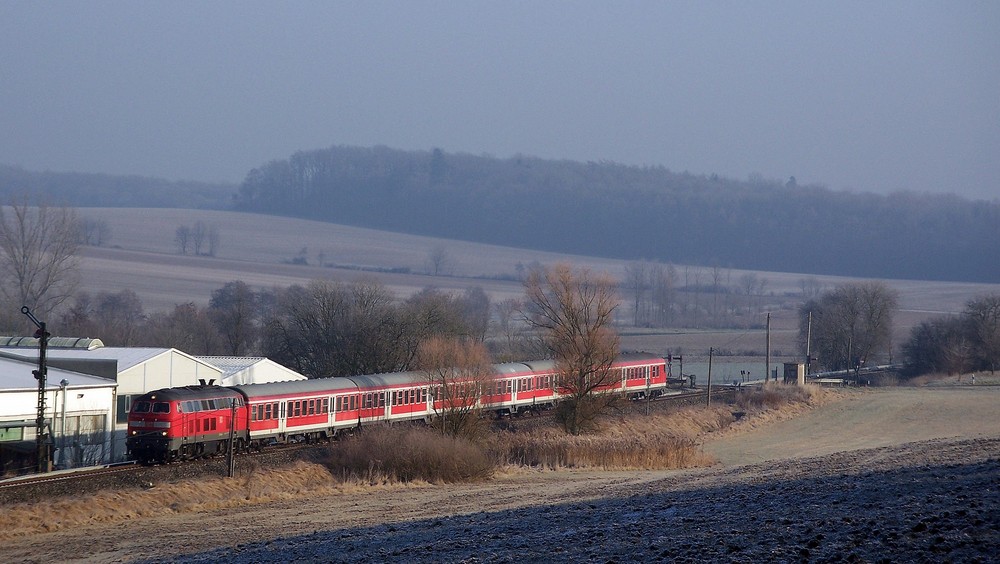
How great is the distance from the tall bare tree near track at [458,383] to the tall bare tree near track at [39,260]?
6128cm

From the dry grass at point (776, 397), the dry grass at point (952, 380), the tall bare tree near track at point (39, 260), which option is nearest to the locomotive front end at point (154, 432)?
the dry grass at point (776, 397)

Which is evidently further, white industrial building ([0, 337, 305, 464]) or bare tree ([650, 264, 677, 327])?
bare tree ([650, 264, 677, 327])

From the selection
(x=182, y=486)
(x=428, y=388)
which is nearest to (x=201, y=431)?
(x=182, y=486)

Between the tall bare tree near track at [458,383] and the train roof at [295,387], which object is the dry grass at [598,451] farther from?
the train roof at [295,387]

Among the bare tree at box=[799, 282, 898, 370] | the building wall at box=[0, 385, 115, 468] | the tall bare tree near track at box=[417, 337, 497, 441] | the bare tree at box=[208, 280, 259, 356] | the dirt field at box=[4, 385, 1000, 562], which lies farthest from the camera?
the bare tree at box=[799, 282, 898, 370]

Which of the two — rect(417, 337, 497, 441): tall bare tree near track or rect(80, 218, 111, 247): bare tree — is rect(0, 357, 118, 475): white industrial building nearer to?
rect(417, 337, 497, 441): tall bare tree near track

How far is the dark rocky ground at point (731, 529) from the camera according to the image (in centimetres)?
1355

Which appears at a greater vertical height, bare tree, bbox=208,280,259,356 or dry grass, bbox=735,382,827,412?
bare tree, bbox=208,280,259,356

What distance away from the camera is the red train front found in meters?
36.6

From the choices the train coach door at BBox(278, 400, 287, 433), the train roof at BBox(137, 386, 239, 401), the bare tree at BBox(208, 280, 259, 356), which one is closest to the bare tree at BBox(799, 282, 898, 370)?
the bare tree at BBox(208, 280, 259, 356)

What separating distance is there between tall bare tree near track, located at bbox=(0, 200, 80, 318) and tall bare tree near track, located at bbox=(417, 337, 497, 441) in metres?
61.3

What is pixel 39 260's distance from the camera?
324 feet

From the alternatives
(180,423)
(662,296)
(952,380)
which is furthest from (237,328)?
(662,296)

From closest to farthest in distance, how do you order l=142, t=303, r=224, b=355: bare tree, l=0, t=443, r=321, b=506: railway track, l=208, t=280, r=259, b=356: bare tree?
l=0, t=443, r=321, b=506: railway track < l=142, t=303, r=224, b=355: bare tree < l=208, t=280, r=259, b=356: bare tree
